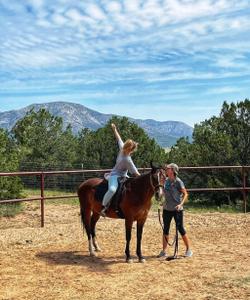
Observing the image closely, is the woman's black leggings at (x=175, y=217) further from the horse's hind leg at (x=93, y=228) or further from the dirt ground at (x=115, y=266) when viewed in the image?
the horse's hind leg at (x=93, y=228)

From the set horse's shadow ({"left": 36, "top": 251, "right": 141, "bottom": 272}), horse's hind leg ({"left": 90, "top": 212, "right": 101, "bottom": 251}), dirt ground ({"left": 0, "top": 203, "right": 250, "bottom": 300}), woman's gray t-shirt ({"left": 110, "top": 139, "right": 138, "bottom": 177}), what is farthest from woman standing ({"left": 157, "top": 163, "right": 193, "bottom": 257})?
horse's hind leg ({"left": 90, "top": 212, "right": 101, "bottom": 251})

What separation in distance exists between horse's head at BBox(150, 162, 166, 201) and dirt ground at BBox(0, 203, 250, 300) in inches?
44.2

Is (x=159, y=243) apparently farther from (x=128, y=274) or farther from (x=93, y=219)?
(x=128, y=274)

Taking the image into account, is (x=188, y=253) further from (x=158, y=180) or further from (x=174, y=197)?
(x=158, y=180)

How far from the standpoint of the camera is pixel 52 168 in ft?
82.3

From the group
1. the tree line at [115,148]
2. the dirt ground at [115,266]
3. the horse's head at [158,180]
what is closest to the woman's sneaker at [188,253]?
the dirt ground at [115,266]

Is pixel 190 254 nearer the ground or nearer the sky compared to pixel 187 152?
nearer the ground

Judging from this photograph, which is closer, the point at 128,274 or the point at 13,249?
the point at 128,274

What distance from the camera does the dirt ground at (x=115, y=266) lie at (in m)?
5.81

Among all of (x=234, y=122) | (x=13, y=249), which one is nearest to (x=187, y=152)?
(x=234, y=122)

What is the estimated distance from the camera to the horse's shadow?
7230 millimetres

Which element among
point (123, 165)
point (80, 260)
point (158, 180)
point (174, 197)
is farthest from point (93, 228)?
point (158, 180)

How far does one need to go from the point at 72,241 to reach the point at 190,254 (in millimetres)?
2640

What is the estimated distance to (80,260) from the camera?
25.2 ft
